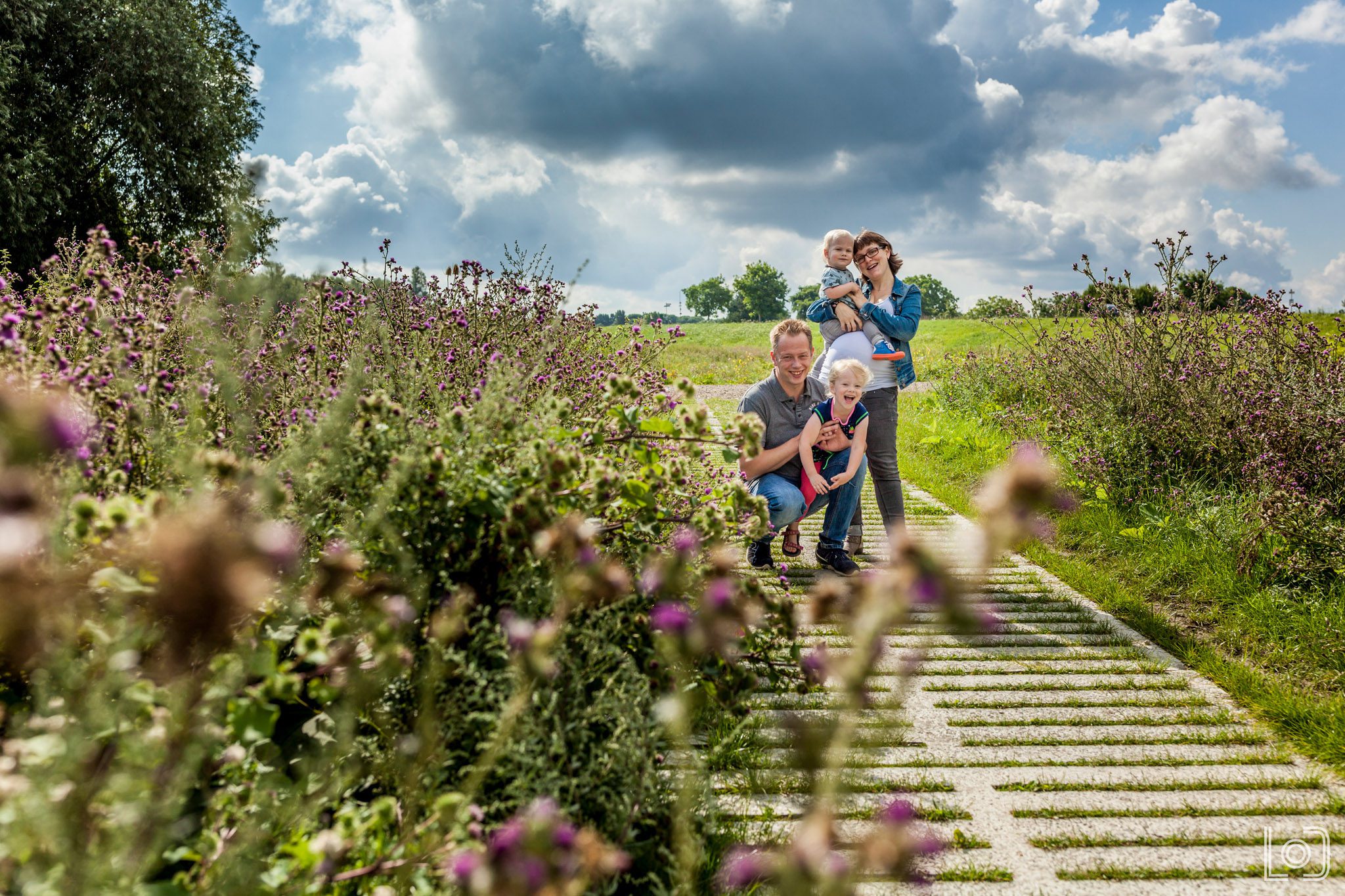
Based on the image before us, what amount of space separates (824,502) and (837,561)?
40cm

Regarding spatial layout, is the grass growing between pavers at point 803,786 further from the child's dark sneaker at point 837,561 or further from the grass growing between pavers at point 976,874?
the child's dark sneaker at point 837,561

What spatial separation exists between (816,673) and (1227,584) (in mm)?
3441

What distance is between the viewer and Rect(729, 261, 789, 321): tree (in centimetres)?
11188

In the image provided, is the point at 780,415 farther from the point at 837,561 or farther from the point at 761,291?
the point at 761,291

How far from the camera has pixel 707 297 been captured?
124m

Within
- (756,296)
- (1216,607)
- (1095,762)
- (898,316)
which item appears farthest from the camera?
(756,296)

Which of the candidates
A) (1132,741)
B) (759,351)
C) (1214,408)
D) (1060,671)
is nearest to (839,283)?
(1060,671)

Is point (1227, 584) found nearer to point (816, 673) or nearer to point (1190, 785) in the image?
point (1190, 785)

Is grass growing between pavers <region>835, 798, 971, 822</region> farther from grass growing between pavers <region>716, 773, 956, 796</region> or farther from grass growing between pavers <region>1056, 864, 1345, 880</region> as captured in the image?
grass growing between pavers <region>1056, 864, 1345, 880</region>

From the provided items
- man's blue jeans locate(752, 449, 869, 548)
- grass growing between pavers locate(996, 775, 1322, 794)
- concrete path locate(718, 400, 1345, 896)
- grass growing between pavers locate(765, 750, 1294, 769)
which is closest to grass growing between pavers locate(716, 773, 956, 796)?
concrete path locate(718, 400, 1345, 896)

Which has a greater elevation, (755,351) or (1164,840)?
(755,351)

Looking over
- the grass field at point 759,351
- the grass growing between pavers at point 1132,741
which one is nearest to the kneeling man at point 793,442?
the grass growing between pavers at point 1132,741

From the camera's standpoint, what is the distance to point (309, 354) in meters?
3.61

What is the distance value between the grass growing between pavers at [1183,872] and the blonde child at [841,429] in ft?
9.16
